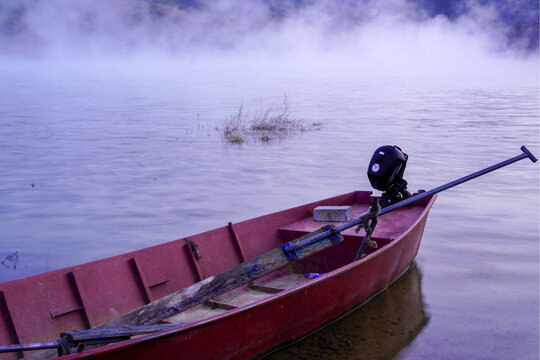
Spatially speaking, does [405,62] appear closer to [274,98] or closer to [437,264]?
[274,98]

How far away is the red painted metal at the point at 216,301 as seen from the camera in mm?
4562

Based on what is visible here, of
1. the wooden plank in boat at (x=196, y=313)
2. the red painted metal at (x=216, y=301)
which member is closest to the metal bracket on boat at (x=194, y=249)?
the red painted metal at (x=216, y=301)

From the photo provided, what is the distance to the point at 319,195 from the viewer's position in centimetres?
1156

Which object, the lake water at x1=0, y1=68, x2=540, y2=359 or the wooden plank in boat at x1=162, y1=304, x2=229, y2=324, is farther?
the lake water at x1=0, y1=68, x2=540, y2=359

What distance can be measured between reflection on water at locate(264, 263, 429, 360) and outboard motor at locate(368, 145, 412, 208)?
1243 millimetres

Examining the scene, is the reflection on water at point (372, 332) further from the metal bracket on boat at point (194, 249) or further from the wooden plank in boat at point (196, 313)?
the metal bracket on boat at point (194, 249)

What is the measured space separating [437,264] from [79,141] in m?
13.1

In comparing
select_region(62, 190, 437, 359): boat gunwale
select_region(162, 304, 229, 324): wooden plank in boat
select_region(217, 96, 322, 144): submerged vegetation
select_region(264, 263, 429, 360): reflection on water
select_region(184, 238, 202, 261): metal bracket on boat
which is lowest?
select_region(264, 263, 429, 360): reflection on water

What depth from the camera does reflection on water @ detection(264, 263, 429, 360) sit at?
5570mm

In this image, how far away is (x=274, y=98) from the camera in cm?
3241

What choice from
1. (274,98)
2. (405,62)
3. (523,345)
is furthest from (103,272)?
(405,62)

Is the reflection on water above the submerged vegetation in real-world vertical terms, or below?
below

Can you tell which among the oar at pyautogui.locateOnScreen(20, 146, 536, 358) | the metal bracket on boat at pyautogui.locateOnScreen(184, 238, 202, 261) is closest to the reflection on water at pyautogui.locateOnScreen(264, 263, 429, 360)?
the oar at pyautogui.locateOnScreen(20, 146, 536, 358)

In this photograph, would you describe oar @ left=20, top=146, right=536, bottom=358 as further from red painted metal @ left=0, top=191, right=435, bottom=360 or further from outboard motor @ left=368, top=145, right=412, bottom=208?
outboard motor @ left=368, top=145, right=412, bottom=208
